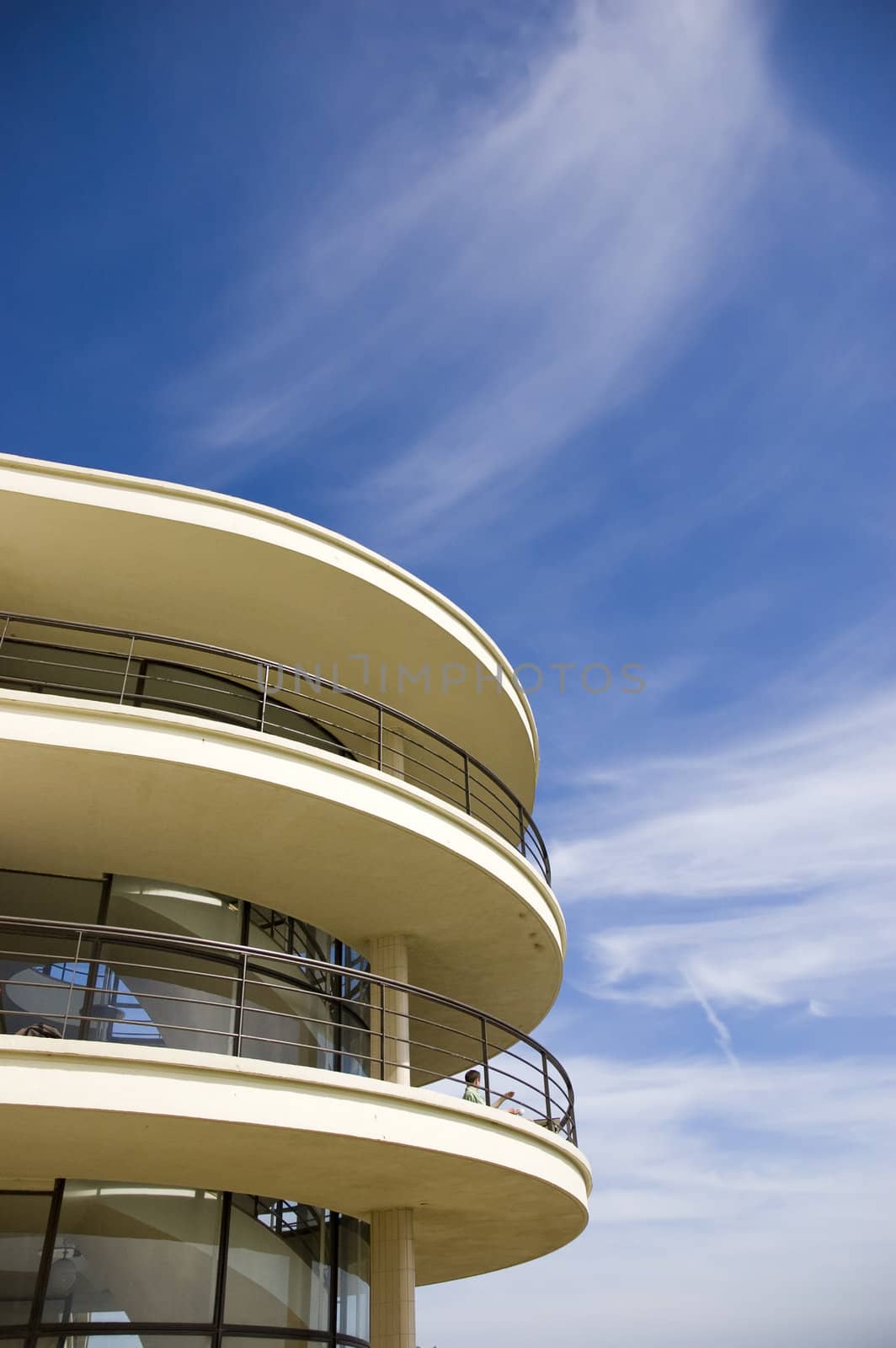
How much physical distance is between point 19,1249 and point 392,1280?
13.6 feet

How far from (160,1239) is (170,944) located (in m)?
2.96

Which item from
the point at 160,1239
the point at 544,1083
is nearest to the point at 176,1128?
the point at 160,1239

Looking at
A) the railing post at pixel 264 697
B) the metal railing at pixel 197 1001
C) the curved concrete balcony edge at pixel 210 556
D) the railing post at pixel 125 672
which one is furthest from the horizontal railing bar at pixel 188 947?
the curved concrete balcony edge at pixel 210 556

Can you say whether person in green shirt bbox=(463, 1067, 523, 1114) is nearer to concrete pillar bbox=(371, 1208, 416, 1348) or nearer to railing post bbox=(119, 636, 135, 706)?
concrete pillar bbox=(371, 1208, 416, 1348)

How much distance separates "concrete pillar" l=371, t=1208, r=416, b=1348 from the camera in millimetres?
11984

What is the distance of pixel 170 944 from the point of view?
12.1 meters

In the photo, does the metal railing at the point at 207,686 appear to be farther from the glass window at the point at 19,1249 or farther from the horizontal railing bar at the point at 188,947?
the glass window at the point at 19,1249

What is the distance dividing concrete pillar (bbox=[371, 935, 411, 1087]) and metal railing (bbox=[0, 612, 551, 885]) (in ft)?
6.96

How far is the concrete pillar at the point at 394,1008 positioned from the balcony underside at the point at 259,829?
24 centimetres

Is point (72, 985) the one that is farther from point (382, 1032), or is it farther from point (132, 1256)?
point (382, 1032)

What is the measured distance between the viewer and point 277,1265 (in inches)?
472

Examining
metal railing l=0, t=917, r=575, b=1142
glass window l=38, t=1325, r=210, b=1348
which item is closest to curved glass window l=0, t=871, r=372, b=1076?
metal railing l=0, t=917, r=575, b=1142

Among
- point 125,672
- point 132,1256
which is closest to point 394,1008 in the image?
point 132,1256

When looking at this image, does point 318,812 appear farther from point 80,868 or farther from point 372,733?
point 372,733
